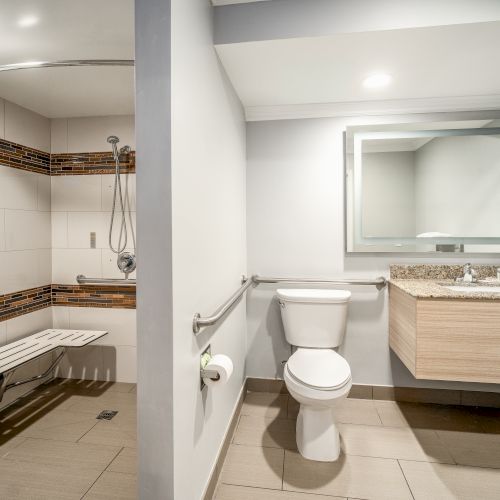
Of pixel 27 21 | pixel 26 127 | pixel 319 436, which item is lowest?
pixel 319 436

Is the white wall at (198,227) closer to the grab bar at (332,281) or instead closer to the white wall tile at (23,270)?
the grab bar at (332,281)

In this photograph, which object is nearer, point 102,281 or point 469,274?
point 469,274

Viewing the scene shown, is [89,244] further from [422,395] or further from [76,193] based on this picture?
[422,395]

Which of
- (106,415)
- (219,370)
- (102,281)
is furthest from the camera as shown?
(102,281)

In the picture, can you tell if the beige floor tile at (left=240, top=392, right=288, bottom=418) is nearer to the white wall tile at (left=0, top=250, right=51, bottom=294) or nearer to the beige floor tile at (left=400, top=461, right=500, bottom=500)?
the beige floor tile at (left=400, top=461, right=500, bottom=500)

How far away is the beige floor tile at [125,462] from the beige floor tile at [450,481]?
1.40m

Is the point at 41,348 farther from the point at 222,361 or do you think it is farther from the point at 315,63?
the point at 315,63

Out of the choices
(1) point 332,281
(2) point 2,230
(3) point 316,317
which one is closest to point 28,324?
(2) point 2,230

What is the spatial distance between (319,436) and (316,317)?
701 millimetres

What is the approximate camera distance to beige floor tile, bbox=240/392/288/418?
7.69ft

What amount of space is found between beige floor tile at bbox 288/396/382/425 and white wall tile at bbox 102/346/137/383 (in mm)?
1292

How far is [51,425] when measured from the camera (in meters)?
2.23

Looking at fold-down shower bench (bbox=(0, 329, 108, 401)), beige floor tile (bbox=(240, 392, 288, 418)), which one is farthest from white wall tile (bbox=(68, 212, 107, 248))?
beige floor tile (bbox=(240, 392, 288, 418))

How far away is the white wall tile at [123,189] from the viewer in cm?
276
